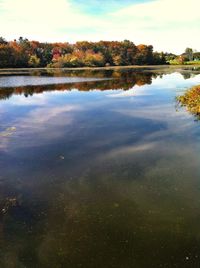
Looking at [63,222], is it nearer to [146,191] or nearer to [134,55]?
[146,191]

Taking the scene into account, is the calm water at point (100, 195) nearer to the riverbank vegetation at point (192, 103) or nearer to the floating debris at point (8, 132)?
the floating debris at point (8, 132)

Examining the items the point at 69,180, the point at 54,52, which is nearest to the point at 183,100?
the point at 69,180

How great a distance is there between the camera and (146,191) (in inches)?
428

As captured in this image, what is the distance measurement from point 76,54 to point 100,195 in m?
128

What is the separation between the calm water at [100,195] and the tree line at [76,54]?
95.7 meters

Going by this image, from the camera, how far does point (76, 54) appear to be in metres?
134

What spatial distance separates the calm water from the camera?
781 centimetres

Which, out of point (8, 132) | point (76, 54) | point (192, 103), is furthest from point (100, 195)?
point (76, 54)

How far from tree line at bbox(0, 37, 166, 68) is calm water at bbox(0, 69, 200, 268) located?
314 ft

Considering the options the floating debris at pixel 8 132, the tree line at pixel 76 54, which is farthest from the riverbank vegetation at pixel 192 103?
the tree line at pixel 76 54

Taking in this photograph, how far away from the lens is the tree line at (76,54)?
11219 cm

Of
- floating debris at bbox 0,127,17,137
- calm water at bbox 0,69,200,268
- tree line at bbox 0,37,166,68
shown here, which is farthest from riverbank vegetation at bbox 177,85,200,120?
tree line at bbox 0,37,166,68

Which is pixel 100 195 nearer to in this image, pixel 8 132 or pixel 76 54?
pixel 8 132

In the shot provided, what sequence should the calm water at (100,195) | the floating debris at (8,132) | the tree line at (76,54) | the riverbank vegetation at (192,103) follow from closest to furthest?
the calm water at (100,195)
the floating debris at (8,132)
the riverbank vegetation at (192,103)
the tree line at (76,54)
